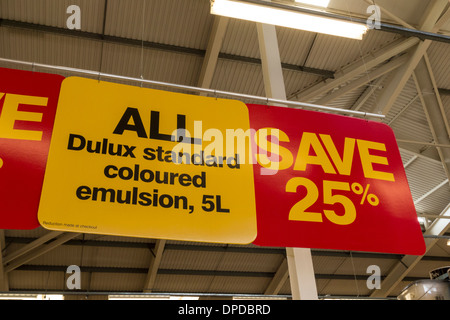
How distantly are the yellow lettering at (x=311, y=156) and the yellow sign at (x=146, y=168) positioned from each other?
447 mm

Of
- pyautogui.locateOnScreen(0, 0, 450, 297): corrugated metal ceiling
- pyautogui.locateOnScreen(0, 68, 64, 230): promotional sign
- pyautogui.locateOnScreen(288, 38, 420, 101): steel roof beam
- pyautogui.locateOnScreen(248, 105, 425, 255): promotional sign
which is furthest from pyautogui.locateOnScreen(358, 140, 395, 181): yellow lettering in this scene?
pyautogui.locateOnScreen(288, 38, 420, 101): steel roof beam

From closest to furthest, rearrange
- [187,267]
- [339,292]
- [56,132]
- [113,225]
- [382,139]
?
[113,225]
[56,132]
[382,139]
[187,267]
[339,292]

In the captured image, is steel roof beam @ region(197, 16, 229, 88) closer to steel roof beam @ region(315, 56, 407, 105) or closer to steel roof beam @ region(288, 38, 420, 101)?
steel roof beam @ region(288, 38, 420, 101)

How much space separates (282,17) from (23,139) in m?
2.80

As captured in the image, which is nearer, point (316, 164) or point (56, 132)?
point (56, 132)

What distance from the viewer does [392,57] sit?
384 inches

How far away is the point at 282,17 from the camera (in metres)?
4.22


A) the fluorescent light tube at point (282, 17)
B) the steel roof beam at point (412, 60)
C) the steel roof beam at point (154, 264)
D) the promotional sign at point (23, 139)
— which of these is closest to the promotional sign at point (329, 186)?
the fluorescent light tube at point (282, 17)

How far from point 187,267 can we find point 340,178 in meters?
12.5

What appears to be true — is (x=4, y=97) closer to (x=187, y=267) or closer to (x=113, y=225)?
(x=113, y=225)

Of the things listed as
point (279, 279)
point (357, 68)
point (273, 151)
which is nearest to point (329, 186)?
point (273, 151)

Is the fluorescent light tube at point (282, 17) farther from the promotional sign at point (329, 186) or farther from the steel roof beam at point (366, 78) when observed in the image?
the steel roof beam at point (366, 78)

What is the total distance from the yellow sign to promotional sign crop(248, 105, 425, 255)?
18 cm
